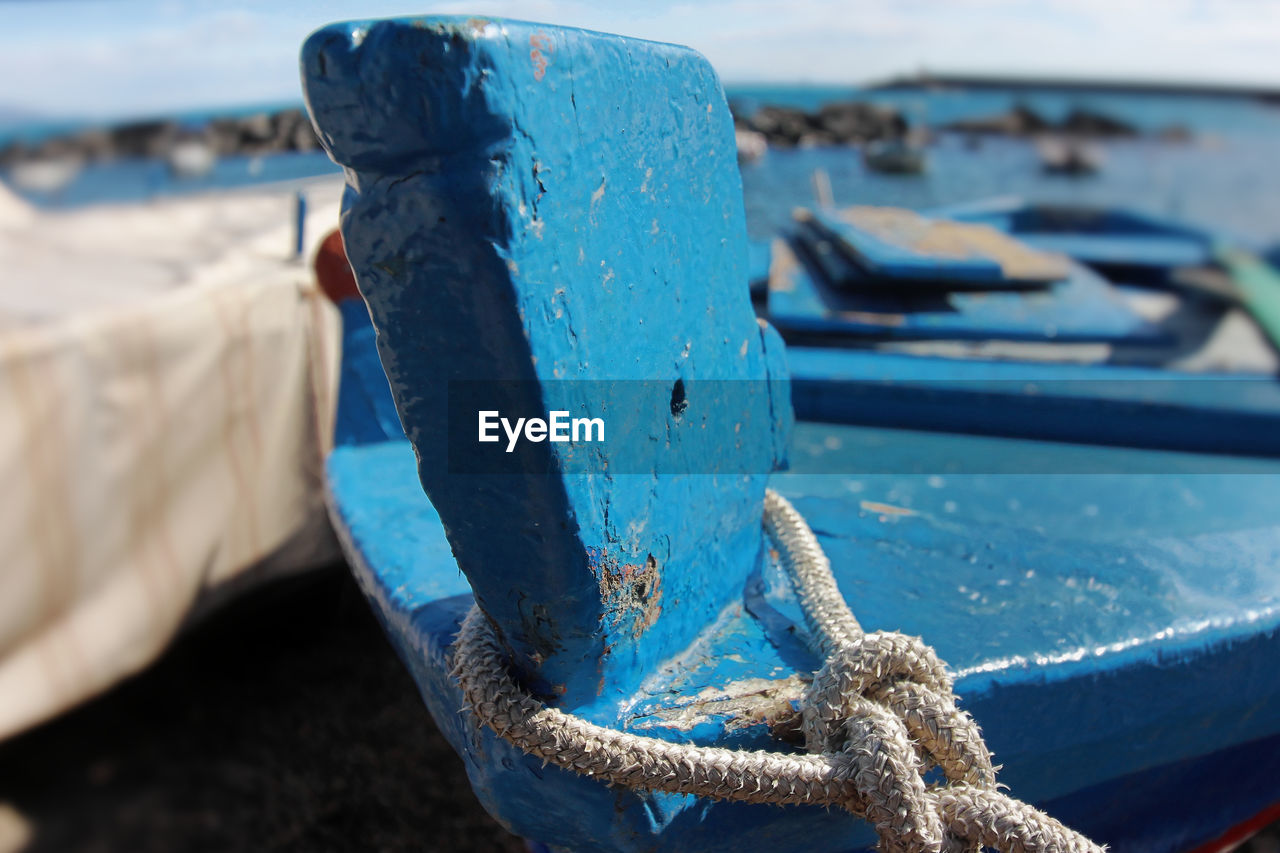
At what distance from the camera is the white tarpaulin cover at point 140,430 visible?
1.83 metres

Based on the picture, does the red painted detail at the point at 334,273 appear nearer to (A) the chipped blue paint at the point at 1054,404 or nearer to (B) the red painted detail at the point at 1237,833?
(A) the chipped blue paint at the point at 1054,404

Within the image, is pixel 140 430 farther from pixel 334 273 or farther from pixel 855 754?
pixel 855 754

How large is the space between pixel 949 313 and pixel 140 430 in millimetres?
1841

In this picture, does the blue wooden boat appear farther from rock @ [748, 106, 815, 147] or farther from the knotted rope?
rock @ [748, 106, 815, 147]

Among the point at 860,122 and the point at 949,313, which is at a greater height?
the point at 949,313

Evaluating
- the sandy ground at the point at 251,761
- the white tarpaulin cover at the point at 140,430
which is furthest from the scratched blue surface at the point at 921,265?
the white tarpaulin cover at the point at 140,430

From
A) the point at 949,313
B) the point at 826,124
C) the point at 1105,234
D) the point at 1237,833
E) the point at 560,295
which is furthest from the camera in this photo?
the point at 826,124

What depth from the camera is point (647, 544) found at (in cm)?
70

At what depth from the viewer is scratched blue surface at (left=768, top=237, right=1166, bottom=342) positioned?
72.6 inches

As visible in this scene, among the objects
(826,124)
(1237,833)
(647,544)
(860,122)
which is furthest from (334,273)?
(860,122)

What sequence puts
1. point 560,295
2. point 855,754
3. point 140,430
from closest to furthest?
point 560,295 < point 855,754 < point 140,430

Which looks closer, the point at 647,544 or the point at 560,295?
the point at 560,295

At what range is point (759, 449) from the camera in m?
0.90

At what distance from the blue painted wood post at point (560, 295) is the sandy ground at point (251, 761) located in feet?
4.11
